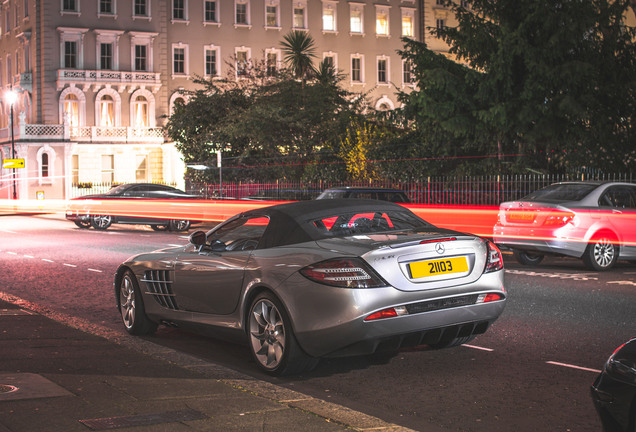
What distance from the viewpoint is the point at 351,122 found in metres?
37.4

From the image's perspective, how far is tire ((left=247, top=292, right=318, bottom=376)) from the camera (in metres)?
6.93

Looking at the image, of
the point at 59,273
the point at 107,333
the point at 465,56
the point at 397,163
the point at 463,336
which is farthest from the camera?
the point at 397,163

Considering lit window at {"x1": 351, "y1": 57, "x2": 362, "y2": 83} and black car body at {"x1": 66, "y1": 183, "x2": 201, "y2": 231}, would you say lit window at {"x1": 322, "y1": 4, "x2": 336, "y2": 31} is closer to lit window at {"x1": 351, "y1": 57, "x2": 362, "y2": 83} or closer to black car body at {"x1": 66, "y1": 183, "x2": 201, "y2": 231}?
lit window at {"x1": 351, "y1": 57, "x2": 362, "y2": 83}

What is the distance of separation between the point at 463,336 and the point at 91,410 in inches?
120

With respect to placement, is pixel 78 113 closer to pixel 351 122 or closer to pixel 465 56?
pixel 351 122

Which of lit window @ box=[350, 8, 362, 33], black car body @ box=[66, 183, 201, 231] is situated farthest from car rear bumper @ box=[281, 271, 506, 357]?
lit window @ box=[350, 8, 362, 33]

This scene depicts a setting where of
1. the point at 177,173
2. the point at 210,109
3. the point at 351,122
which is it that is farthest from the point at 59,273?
the point at 177,173

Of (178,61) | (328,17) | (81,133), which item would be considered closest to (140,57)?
(178,61)

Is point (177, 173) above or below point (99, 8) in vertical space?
below

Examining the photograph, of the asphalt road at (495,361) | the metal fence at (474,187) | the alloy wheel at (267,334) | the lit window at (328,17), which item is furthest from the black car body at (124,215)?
Answer: the lit window at (328,17)

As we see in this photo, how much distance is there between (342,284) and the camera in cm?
667

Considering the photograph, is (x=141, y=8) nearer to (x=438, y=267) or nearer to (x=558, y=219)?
(x=558, y=219)

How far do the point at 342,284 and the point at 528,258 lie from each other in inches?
405

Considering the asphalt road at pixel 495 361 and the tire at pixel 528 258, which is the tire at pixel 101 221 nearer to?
the asphalt road at pixel 495 361
